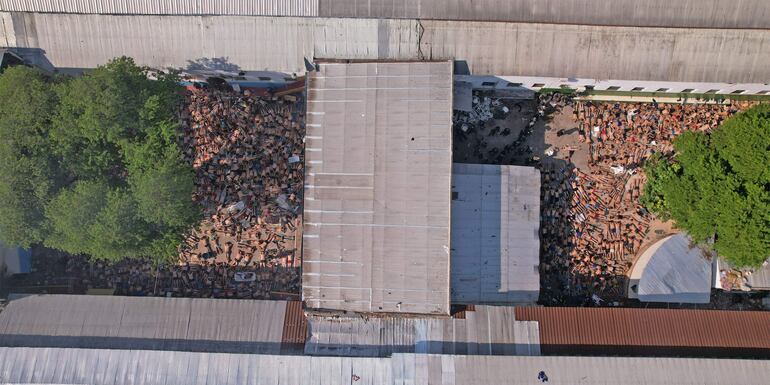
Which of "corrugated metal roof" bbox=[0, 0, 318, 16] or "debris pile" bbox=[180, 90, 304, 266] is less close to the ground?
"corrugated metal roof" bbox=[0, 0, 318, 16]

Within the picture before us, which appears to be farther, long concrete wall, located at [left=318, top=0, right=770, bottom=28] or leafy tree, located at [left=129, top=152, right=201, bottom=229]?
long concrete wall, located at [left=318, top=0, right=770, bottom=28]

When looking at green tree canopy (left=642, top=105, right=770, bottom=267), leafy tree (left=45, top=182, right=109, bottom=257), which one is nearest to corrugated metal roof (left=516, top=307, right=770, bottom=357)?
green tree canopy (left=642, top=105, right=770, bottom=267)

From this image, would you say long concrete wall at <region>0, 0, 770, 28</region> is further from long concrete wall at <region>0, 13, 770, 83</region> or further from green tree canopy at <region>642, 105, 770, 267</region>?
green tree canopy at <region>642, 105, 770, 267</region>

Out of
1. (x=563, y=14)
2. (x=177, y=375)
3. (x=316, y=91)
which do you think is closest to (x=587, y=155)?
(x=563, y=14)

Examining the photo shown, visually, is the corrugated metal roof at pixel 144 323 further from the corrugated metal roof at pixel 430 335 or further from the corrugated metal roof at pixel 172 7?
the corrugated metal roof at pixel 172 7

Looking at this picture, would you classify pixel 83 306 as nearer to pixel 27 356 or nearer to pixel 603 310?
pixel 27 356
